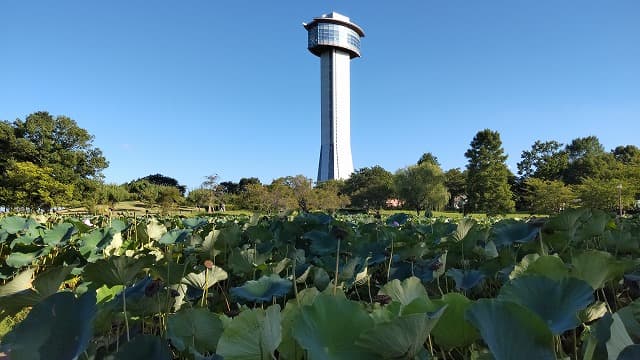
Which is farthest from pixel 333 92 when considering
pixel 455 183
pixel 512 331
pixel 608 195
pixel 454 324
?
pixel 512 331

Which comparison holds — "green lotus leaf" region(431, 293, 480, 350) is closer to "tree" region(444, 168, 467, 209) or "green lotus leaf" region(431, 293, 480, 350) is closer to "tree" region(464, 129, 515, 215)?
"tree" region(464, 129, 515, 215)

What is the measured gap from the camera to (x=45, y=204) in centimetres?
2773

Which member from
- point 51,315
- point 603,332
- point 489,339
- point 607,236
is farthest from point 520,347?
point 607,236

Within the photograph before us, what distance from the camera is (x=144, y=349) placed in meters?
0.61

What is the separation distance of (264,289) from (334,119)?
210 feet

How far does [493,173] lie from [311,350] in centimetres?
3767

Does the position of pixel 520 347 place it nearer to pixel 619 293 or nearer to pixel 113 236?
pixel 619 293

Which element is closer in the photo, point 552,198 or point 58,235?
point 58,235

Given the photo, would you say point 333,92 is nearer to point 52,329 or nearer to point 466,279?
point 466,279

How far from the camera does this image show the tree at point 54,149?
28.7 m

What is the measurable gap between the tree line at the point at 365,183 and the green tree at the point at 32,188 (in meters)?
0.07

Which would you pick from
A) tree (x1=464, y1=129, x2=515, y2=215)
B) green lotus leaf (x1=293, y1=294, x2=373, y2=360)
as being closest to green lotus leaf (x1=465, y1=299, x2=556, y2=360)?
green lotus leaf (x1=293, y1=294, x2=373, y2=360)

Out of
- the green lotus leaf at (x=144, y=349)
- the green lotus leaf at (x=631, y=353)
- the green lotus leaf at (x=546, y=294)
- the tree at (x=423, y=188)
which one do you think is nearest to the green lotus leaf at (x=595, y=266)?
the green lotus leaf at (x=546, y=294)

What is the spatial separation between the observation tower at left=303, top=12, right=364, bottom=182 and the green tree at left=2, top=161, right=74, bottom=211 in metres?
41.8
